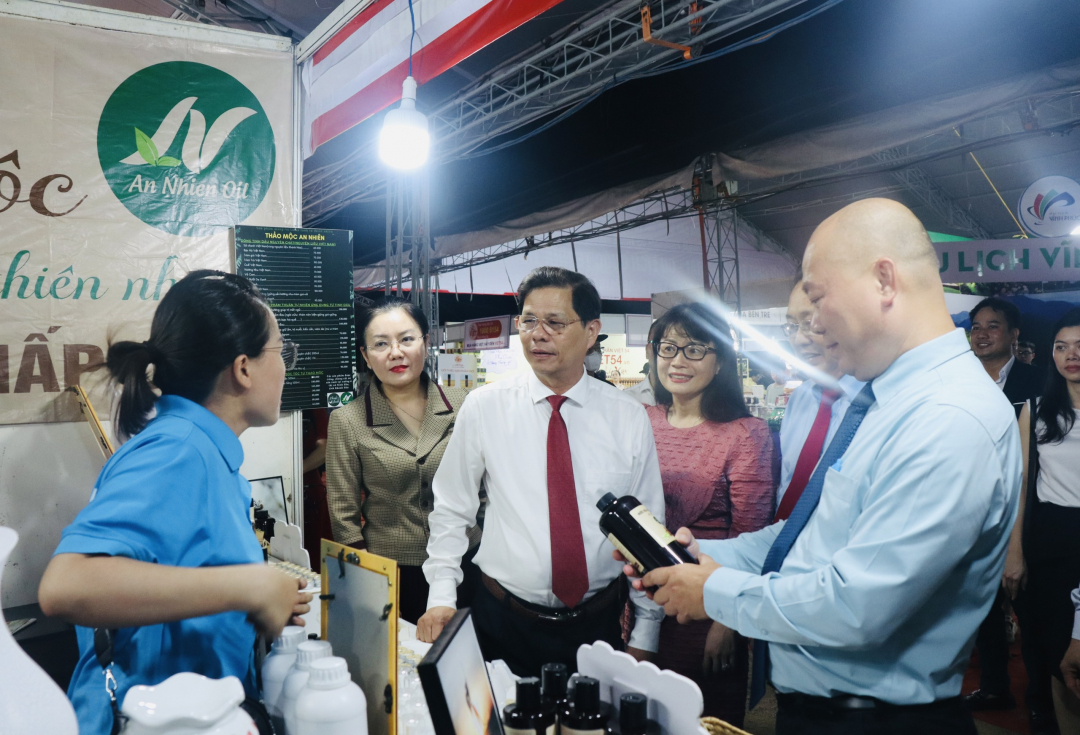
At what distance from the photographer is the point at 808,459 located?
1.97 m

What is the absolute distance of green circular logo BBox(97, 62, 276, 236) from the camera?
89.5 inches

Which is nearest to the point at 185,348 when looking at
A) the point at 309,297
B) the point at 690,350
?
the point at 309,297

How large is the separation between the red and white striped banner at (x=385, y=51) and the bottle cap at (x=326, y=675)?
1.81 m

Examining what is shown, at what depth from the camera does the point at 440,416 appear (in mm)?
2451

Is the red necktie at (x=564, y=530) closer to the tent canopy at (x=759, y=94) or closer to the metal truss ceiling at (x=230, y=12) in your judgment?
the tent canopy at (x=759, y=94)

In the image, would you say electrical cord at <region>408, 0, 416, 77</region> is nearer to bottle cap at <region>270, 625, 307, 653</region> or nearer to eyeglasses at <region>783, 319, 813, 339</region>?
eyeglasses at <region>783, 319, 813, 339</region>

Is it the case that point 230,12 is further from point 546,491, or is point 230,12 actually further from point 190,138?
point 546,491

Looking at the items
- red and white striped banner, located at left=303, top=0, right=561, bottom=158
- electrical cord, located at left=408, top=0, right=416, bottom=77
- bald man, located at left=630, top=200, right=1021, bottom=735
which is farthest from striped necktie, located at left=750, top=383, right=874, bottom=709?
electrical cord, located at left=408, top=0, right=416, bottom=77

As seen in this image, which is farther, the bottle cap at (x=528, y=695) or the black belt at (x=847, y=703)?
the black belt at (x=847, y=703)

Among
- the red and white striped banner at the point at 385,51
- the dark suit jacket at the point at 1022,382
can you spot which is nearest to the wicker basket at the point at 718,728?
the red and white striped banner at the point at 385,51

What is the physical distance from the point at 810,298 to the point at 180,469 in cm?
110

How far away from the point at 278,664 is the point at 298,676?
0.10 metres

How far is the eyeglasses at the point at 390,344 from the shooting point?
246cm

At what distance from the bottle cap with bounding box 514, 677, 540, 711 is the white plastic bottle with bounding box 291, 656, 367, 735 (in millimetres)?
229
